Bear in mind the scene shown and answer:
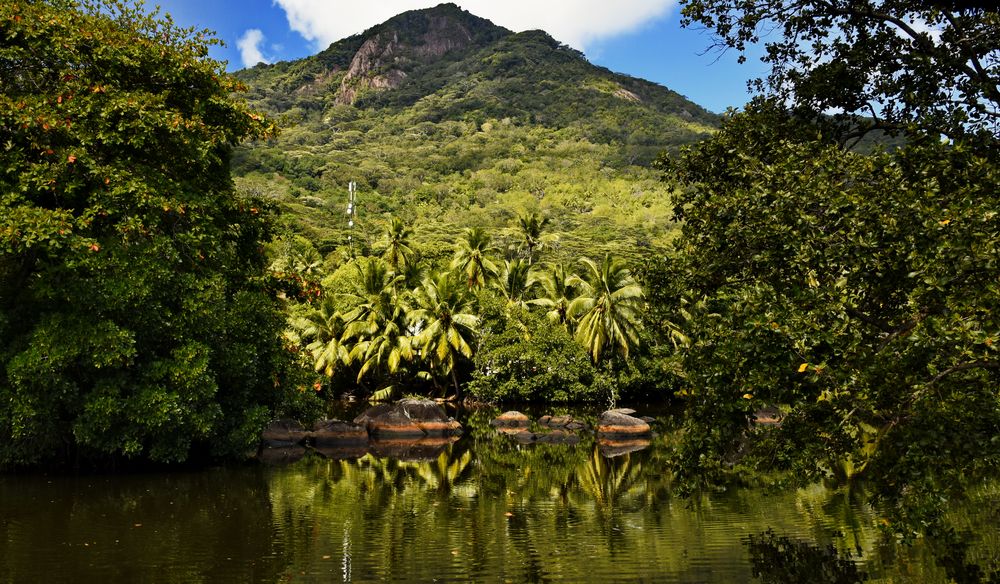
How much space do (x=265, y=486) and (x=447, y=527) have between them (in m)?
6.82

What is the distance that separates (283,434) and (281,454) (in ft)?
6.81

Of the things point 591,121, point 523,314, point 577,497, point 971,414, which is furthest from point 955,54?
point 591,121

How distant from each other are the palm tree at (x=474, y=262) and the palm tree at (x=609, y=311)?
7988 mm

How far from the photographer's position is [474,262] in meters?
49.4

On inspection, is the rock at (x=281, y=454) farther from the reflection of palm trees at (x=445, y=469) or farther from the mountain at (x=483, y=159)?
the mountain at (x=483, y=159)

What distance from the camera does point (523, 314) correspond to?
144ft

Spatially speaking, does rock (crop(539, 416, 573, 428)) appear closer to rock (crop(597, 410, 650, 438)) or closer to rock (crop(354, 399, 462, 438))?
rock (crop(597, 410, 650, 438))

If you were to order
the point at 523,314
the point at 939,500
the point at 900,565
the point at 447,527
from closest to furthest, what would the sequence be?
the point at 939,500 → the point at 900,565 → the point at 447,527 → the point at 523,314

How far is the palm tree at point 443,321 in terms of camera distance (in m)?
42.2

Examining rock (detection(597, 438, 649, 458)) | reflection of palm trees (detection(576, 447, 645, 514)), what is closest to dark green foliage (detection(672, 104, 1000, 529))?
reflection of palm trees (detection(576, 447, 645, 514))

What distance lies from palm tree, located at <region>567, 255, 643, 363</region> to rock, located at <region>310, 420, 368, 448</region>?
17028 millimetres

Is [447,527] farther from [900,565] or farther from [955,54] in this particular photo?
[955,54]

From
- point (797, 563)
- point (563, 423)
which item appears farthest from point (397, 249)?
Answer: point (797, 563)

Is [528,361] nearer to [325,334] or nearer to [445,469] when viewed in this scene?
[325,334]
